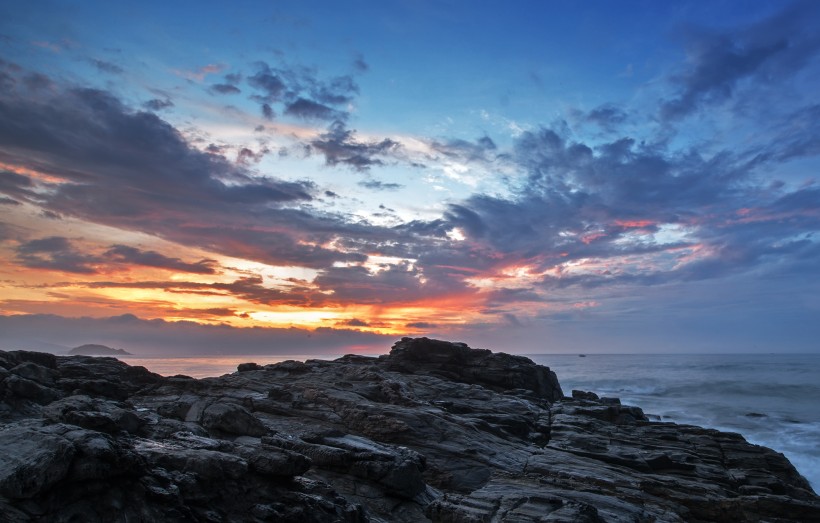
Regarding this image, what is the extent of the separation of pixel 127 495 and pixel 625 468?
27.9 m

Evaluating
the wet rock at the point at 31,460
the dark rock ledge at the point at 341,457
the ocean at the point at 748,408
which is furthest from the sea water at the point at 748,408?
the wet rock at the point at 31,460

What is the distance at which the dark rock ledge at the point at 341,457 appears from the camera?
44.2ft

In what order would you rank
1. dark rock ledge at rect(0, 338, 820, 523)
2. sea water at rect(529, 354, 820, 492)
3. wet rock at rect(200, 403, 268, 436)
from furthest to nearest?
sea water at rect(529, 354, 820, 492) → wet rock at rect(200, 403, 268, 436) → dark rock ledge at rect(0, 338, 820, 523)

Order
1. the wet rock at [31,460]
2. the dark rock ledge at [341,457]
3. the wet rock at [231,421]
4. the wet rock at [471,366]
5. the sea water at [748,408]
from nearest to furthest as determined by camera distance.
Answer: the wet rock at [31,460], the dark rock ledge at [341,457], the wet rock at [231,421], the sea water at [748,408], the wet rock at [471,366]

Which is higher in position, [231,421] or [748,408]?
[231,421]

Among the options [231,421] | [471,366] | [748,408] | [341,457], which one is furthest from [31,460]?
[748,408]

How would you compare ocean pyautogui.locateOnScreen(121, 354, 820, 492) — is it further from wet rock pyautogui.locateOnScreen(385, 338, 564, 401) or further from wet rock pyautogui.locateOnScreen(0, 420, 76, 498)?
wet rock pyautogui.locateOnScreen(0, 420, 76, 498)

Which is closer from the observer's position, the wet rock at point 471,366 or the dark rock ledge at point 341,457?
the dark rock ledge at point 341,457

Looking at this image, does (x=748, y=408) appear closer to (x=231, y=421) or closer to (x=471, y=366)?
(x=471, y=366)

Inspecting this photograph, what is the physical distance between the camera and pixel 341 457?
20812 millimetres

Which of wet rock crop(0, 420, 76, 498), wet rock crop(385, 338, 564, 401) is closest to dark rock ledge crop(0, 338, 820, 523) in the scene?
wet rock crop(0, 420, 76, 498)

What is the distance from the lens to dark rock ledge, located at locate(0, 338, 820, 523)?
44.2 feet

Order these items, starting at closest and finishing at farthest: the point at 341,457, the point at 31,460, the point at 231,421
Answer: the point at 31,460, the point at 341,457, the point at 231,421

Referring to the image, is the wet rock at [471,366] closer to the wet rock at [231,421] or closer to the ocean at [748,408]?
the ocean at [748,408]
